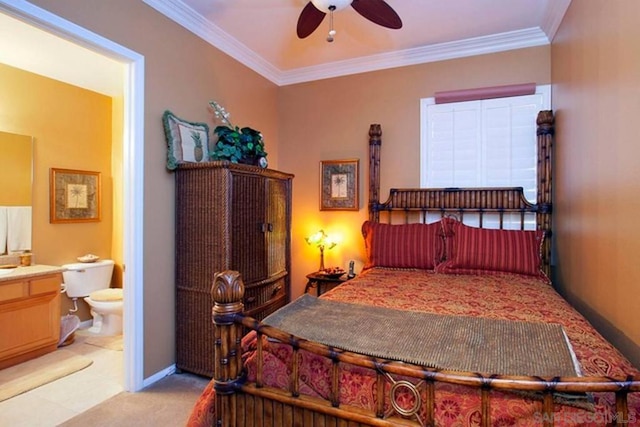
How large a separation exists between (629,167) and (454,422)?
4.78 ft

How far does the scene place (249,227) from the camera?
8.52 feet

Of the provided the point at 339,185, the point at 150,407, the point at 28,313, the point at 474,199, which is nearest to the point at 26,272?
the point at 28,313

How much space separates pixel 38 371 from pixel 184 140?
216 centimetres

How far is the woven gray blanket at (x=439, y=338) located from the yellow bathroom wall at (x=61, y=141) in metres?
3.32

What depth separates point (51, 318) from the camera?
303 centimetres

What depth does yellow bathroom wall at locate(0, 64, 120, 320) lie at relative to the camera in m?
3.29

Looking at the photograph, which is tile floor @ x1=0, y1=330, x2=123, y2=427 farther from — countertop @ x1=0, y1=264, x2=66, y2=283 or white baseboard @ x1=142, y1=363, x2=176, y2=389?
countertop @ x1=0, y1=264, x2=66, y2=283

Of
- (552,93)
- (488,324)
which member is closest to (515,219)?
(552,93)

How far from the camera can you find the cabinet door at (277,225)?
2846mm

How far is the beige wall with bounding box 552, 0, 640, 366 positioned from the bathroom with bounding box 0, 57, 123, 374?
4535mm

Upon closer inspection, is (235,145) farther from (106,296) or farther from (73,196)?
(73,196)

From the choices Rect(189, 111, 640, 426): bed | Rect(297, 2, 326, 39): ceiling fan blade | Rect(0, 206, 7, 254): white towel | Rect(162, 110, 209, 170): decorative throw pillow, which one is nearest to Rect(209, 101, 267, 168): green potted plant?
Rect(162, 110, 209, 170): decorative throw pillow

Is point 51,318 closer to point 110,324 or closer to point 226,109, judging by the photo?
point 110,324

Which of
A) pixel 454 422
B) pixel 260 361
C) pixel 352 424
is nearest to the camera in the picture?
pixel 454 422
